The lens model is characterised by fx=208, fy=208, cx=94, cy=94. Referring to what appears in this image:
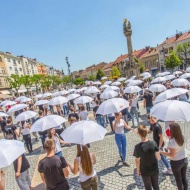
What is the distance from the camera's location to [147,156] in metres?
4.11

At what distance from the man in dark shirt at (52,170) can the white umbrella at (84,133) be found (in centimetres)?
59

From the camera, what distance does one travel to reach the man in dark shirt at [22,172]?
5016 millimetres

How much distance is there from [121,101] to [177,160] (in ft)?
14.0

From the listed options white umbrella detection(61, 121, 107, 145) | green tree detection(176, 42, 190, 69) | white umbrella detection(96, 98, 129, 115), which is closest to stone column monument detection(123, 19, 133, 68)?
green tree detection(176, 42, 190, 69)

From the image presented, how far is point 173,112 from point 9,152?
388cm

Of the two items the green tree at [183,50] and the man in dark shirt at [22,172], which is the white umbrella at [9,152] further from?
the green tree at [183,50]

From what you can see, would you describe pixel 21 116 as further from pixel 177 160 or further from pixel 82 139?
pixel 177 160

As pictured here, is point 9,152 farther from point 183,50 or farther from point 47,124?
point 183,50

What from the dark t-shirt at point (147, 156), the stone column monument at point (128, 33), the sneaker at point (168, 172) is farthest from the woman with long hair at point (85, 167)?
the stone column monument at point (128, 33)

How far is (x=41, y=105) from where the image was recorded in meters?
16.2

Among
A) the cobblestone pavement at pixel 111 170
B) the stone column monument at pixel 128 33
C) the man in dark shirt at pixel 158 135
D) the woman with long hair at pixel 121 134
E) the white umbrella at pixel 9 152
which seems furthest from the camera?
the stone column monument at pixel 128 33

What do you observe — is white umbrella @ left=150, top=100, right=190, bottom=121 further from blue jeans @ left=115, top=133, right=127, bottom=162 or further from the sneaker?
the sneaker

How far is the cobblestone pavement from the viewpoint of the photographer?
5.56 meters

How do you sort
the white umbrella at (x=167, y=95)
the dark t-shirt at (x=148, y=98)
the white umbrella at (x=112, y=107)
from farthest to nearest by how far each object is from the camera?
the dark t-shirt at (x=148, y=98) → the white umbrella at (x=167, y=95) → the white umbrella at (x=112, y=107)
